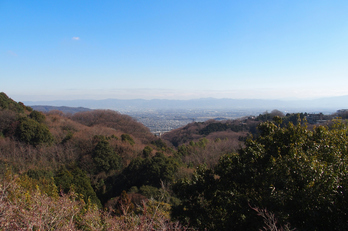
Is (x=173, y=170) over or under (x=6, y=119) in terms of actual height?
under

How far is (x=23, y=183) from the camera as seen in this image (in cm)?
721

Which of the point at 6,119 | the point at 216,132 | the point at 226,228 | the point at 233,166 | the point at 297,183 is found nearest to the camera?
the point at 297,183

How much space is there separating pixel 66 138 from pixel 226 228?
1455 centimetres

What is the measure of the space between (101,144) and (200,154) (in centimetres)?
828

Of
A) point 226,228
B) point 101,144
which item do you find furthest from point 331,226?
point 101,144

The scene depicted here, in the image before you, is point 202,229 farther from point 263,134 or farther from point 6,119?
point 6,119

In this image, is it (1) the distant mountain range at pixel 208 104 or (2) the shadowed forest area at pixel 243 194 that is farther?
(1) the distant mountain range at pixel 208 104

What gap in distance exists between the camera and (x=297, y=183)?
4.14 metres

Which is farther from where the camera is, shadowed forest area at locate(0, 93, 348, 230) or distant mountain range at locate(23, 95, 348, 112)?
distant mountain range at locate(23, 95, 348, 112)

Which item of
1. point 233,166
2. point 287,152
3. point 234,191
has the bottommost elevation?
point 234,191

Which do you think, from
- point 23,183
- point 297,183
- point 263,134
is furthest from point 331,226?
point 23,183

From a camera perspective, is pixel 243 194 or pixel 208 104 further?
pixel 208 104

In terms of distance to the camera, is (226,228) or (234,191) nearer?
(226,228)

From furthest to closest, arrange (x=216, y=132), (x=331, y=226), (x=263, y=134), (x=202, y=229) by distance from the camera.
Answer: (x=216, y=132)
(x=263, y=134)
(x=202, y=229)
(x=331, y=226)
